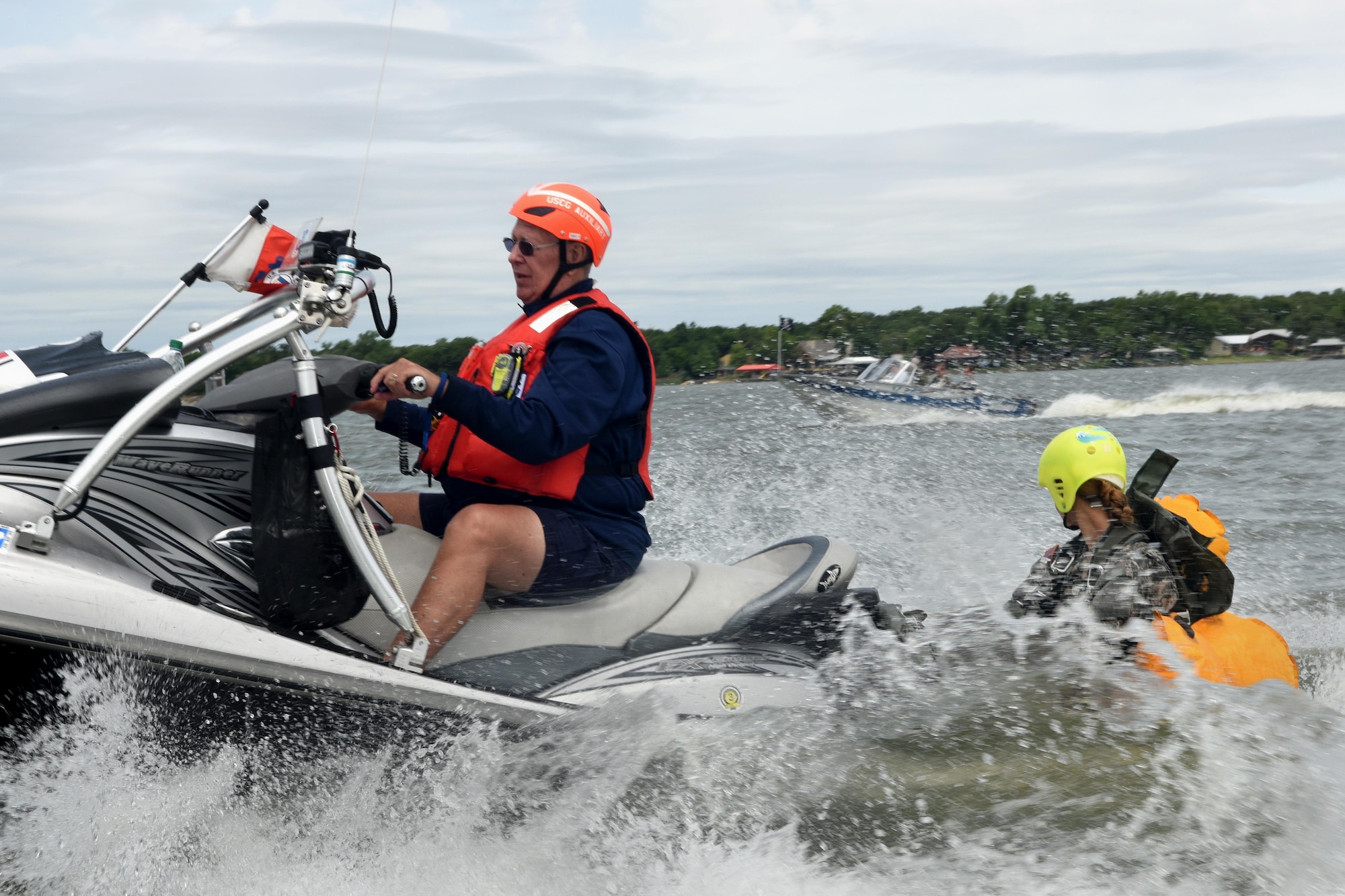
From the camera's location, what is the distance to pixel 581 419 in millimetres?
2740

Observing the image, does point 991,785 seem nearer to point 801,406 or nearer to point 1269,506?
point 1269,506

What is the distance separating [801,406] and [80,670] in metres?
29.1

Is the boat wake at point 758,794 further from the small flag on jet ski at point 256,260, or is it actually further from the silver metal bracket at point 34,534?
the small flag on jet ski at point 256,260

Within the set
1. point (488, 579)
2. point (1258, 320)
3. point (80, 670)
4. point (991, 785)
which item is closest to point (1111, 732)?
point (991, 785)

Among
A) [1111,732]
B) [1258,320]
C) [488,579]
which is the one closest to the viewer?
[488,579]

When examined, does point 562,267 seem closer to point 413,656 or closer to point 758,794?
point 413,656

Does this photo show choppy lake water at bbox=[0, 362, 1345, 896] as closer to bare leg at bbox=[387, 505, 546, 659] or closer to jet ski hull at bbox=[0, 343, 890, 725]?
jet ski hull at bbox=[0, 343, 890, 725]

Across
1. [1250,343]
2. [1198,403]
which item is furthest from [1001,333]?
[1250,343]

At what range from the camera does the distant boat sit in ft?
98.2

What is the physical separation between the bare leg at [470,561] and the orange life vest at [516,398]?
0.11 metres

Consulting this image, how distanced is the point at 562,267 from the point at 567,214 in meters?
0.14

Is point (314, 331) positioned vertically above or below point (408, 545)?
above

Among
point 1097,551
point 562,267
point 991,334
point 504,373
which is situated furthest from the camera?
point 991,334

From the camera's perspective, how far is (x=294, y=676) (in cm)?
247
